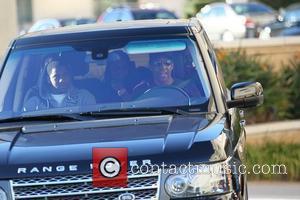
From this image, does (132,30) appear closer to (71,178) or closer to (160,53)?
(160,53)

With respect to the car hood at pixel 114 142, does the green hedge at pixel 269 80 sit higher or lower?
higher

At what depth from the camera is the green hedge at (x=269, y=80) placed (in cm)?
1141

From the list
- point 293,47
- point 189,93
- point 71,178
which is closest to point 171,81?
point 189,93

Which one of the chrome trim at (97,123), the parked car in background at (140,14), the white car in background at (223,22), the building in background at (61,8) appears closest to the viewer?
the chrome trim at (97,123)

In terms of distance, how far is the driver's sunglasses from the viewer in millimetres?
5711

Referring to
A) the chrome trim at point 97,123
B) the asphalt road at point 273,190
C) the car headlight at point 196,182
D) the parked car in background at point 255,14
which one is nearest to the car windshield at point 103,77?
the chrome trim at point 97,123

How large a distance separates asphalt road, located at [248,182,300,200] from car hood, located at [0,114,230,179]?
131 inches

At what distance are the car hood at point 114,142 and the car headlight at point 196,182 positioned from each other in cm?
6

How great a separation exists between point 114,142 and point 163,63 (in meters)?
1.21

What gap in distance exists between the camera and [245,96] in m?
5.63

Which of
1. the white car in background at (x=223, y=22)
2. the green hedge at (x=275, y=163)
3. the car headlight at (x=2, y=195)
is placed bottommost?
the car headlight at (x=2, y=195)

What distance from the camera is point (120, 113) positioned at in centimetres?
529

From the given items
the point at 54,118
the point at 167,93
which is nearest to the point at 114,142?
the point at 54,118

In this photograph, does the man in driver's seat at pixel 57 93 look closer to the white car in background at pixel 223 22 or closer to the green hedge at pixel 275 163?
the green hedge at pixel 275 163
